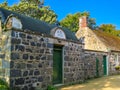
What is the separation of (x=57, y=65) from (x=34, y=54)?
2413mm

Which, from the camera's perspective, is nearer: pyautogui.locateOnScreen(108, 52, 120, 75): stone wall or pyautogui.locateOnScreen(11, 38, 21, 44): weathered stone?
pyautogui.locateOnScreen(11, 38, 21, 44): weathered stone

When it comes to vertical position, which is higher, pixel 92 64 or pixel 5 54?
pixel 5 54

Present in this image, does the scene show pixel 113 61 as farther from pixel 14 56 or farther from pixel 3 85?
pixel 3 85

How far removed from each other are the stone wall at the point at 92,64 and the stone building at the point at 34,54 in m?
2.95

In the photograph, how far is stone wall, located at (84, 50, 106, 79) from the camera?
15508 mm

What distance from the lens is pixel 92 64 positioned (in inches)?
646

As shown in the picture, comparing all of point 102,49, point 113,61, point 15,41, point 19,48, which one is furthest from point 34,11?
point 15,41

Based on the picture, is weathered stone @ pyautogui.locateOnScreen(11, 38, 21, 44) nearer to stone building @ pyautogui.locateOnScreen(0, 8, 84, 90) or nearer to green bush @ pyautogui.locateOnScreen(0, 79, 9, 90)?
stone building @ pyautogui.locateOnScreen(0, 8, 84, 90)

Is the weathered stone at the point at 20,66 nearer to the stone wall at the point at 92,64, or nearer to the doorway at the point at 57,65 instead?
the doorway at the point at 57,65

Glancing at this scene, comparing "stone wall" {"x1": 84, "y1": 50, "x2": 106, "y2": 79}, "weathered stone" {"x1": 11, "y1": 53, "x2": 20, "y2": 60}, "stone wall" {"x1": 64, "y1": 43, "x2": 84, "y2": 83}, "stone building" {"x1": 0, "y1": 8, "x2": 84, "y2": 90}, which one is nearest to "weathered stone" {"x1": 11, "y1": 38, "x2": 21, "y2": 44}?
"stone building" {"x1": 0, "y1": 8, "x2": 84, "y2": 90}

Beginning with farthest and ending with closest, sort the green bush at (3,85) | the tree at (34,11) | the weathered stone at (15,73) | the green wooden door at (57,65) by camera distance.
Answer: the tree at (34,11)
the green wooden door at (57,65)
the weathered stone at (15,73)
the green bush at (3,85)

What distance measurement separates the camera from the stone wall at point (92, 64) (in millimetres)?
15508

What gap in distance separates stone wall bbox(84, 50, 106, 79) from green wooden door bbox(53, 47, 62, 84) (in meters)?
4.39

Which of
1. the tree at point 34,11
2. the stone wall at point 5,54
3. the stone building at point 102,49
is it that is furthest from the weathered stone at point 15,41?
the tree at point 34,11
